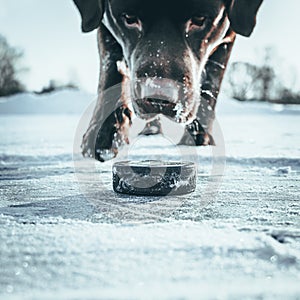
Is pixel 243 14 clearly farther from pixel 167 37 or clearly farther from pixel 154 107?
pixel 154 107

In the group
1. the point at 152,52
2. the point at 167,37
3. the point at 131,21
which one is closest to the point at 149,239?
the point at 152,52

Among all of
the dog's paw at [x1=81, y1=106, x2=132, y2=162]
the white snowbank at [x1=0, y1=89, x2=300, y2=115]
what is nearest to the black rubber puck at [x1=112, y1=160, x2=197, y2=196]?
the dog's paw at [x1=81, y1=106, x2=132, y2=162]

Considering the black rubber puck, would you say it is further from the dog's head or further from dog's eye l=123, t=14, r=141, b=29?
dog's eye l=123, t=14, r=141, b=29

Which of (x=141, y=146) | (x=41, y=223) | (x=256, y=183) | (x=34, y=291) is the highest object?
(x=34, y=291)

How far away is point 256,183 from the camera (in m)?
2.03

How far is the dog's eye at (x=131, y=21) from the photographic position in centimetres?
251

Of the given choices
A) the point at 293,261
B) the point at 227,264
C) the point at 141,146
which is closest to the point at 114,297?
the point at 227,264

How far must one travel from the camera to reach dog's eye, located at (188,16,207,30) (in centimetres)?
250

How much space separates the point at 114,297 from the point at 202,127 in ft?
7.77

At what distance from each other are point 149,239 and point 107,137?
149 centimetres

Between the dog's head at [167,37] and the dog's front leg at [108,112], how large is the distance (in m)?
0.18

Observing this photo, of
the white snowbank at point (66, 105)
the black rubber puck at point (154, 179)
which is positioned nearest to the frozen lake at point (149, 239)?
the black rubber puck at point (154, 179)

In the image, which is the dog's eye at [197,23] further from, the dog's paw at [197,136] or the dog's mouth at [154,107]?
the dog's paw at [197,136]

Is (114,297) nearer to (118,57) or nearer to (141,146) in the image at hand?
(118,57)
